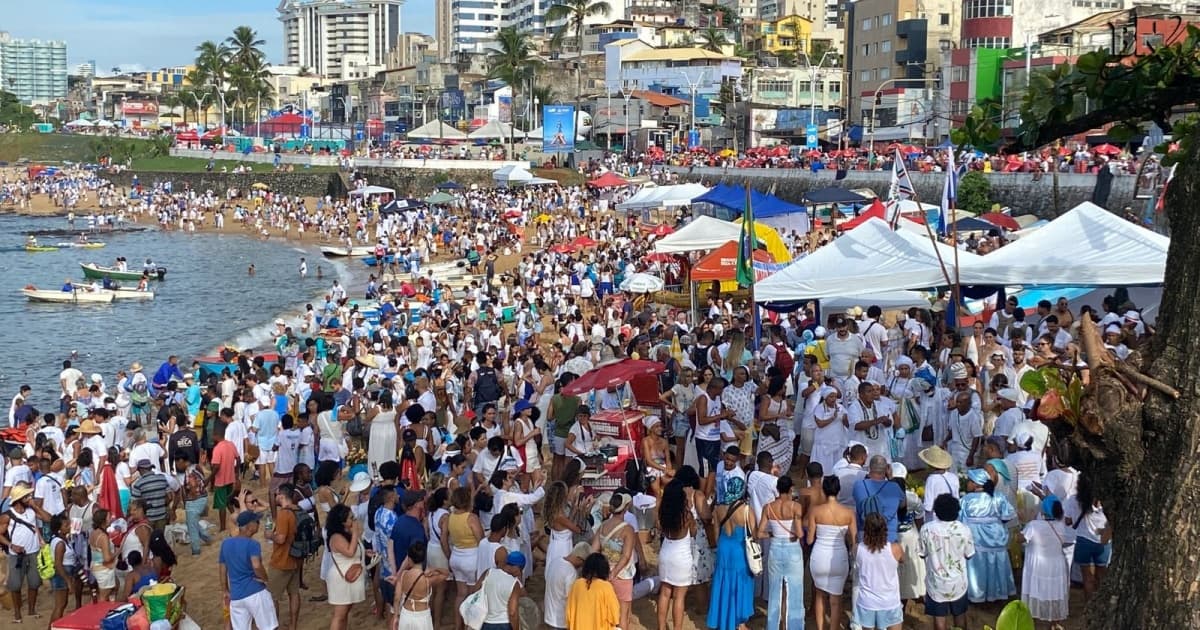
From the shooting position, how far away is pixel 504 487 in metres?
8.55

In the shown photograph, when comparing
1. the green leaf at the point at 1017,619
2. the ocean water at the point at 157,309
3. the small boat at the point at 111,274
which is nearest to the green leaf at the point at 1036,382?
the green leaf at the point at 1017,619

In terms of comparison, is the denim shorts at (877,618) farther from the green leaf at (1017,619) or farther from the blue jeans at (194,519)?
the blue jeans at (194,519)

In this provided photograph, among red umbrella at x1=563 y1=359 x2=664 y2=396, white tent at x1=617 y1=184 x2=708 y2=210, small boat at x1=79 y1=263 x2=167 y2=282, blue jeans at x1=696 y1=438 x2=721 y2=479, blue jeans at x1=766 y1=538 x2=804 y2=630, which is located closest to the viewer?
blue jeans at x1=766 y1=538 x2=804 y2=630

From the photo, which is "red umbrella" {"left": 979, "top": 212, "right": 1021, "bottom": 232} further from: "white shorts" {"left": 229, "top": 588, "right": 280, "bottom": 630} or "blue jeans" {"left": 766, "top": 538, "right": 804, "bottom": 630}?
"white shorts" {"left": 229, "top": 588, "right": 280, "bottom": 630}

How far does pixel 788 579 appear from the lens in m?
7.55

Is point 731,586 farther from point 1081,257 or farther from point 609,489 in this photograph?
point 1081,257

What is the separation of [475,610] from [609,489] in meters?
2.43

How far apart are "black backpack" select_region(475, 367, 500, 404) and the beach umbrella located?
24.1ft

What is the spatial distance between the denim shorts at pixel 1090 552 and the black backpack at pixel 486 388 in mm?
7038

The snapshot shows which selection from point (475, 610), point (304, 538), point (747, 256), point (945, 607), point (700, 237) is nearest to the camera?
point (475, 610)

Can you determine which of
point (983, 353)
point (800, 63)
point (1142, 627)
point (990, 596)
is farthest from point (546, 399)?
→ point (800, 63)

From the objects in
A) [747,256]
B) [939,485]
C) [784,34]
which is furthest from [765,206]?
[784,34]

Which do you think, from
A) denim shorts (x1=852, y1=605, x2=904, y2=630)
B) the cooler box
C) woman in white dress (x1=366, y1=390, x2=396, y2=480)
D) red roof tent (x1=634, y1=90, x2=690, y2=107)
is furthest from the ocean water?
red roof tent (x1=634, y1=90, x2=690, y2=107)

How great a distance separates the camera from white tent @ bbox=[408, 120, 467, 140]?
6956 cm
